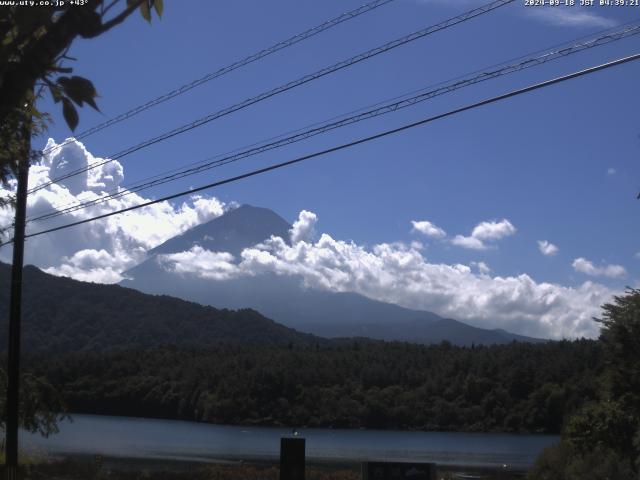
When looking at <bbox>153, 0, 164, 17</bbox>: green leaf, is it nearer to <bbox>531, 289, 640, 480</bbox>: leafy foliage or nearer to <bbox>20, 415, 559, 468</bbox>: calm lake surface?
<bbox>531, 289, 640, 480</bbox>: leafy foliage

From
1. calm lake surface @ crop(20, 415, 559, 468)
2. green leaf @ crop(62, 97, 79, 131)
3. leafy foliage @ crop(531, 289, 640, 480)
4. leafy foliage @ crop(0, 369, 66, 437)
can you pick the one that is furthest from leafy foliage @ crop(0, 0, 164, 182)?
calm lake surface @ crop(20, 415, 559, 468)

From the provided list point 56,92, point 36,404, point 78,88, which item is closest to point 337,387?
point 36,404

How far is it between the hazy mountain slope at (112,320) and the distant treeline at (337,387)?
114 feet

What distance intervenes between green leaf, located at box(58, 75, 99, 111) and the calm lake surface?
48.5 metres

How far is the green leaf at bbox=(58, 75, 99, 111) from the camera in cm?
411

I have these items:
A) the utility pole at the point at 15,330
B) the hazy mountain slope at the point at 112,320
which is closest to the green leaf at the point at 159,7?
the utility pole at the point at 15,330

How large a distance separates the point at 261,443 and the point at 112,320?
104046mm

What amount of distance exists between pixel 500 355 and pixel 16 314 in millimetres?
97321

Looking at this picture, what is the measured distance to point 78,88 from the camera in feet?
13.5

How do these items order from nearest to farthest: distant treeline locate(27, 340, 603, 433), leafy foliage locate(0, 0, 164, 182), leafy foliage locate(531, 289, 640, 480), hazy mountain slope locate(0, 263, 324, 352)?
leafy foliage locate(0, 0, 164, 182), leafy foliage locate(531, 289, 640, 480), distant treeline locate(27, 340, 603, 433), hazy mountain slope locate(0, 263, 324, 352)

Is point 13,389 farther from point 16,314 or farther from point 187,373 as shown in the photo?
point 187,373

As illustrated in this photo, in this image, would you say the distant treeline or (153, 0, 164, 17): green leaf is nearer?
(153, 0, 164, 17): green leaf

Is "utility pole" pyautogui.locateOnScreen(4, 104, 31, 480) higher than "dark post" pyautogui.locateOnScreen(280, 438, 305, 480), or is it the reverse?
"utility pole" pyautogui.locateOnScreen(4, 104, 31, 480)

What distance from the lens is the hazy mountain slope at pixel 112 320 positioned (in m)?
159
